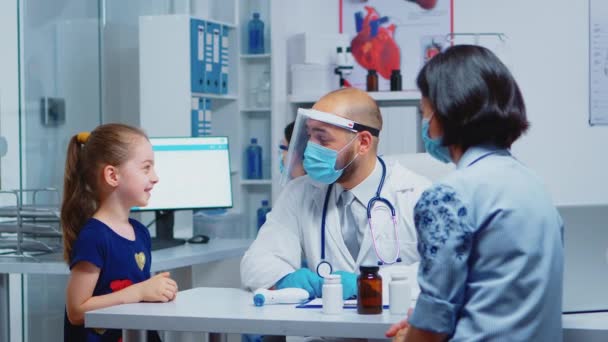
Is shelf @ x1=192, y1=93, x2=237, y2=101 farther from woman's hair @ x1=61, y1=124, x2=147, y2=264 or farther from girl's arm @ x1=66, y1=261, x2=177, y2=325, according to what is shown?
girl's arm @ x1=66, y1=261, x2=177, y2=325

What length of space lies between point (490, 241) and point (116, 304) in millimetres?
1144

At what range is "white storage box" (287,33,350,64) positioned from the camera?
5941 mm

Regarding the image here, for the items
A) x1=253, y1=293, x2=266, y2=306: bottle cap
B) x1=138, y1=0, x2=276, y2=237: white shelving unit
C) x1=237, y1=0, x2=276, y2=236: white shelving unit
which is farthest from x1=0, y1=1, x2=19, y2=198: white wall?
x1=237, y1=0, x2=276, y2=236: white shelving unit

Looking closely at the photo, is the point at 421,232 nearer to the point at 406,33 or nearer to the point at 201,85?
the point at 201,85

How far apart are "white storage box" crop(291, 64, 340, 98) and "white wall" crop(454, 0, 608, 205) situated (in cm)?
110

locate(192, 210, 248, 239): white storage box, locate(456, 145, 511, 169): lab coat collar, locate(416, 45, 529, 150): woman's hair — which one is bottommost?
locate(192, 210, 248, 239): white storage box

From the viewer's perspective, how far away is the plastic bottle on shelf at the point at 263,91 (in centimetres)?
611

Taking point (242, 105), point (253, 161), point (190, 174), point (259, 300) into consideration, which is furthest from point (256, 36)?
point (259, 300)

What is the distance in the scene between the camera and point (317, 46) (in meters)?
5.97

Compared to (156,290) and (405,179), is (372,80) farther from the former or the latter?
(156,290)

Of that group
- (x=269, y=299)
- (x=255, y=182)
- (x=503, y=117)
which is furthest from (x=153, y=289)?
(x=255, y=182)

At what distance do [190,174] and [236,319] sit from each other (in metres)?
2.05

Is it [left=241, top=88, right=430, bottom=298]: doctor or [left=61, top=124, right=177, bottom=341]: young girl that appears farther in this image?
[left=241, top=88, right=430, bottom=298]: doctor

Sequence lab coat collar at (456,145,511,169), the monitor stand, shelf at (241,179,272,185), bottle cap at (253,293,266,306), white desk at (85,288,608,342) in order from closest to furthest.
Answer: lab coat collar at (456,145,511,169)
white desk at (85,288,608,342)
bottle cap at (253,293,266,306)
the monitor stand
shelf at (241,179,272,185)
